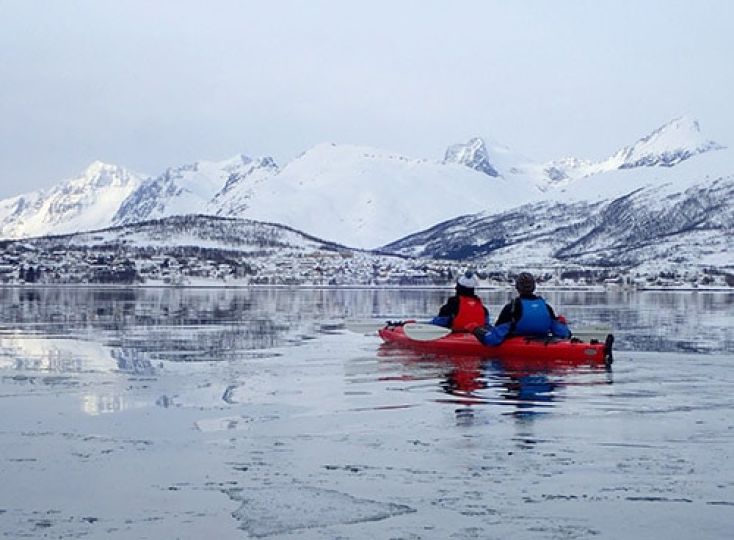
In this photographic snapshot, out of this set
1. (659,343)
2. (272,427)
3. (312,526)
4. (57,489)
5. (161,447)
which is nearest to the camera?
(312,526)

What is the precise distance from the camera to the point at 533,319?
28.9 m

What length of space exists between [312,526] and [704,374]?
16395 millimetres

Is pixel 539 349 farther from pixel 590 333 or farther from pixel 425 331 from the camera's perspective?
pixel 425 331

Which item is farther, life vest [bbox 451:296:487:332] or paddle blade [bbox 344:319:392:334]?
paddle blade [bbox 344:319:392:334]

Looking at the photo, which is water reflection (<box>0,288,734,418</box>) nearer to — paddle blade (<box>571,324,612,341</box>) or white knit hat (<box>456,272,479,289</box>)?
white knit hat (<box>456,272,479,289</box>)

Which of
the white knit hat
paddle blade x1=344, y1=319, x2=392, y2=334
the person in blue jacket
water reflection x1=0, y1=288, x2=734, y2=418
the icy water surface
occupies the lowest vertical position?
the icy water surface

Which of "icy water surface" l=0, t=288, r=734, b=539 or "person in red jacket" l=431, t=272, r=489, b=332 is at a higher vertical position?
"person in red jacket" l=431, t=272, r=489, b=332

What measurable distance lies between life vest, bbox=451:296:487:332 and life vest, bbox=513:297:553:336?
8.66 feet

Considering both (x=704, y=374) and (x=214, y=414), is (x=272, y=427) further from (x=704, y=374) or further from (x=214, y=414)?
(x=704, y=374)

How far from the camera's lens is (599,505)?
11.9m

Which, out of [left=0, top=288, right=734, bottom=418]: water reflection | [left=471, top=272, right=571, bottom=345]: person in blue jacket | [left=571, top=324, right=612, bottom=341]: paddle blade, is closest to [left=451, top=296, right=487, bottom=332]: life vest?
[left=0, top=288, right=734, bottom=418]: water reflection

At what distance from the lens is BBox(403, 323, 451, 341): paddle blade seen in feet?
102

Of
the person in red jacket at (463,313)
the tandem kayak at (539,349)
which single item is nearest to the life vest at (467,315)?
the person in red jacket at (463,313)

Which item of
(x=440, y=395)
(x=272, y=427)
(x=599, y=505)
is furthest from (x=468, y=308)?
(x=599, y=505)
